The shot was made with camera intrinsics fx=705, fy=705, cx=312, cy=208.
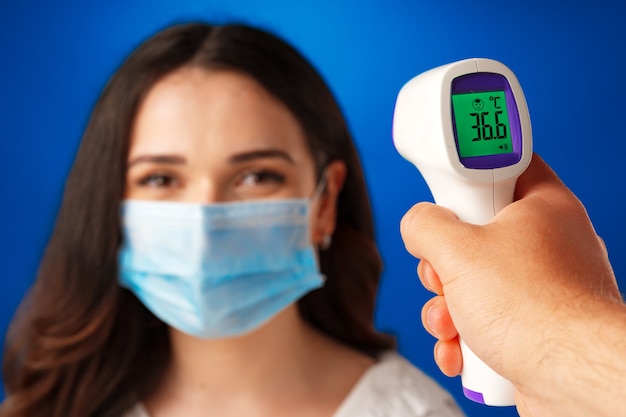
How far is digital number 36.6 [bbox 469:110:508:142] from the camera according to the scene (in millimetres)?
831

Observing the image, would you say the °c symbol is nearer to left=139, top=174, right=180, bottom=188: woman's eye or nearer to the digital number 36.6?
the digital number 36.6

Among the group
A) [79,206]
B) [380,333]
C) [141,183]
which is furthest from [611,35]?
[79,206]

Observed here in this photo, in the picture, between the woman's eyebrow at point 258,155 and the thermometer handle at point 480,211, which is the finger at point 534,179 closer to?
the thermometer handle at point 480,211

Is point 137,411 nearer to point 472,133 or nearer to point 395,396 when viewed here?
point 395,396

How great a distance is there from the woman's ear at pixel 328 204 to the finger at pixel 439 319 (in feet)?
2.23

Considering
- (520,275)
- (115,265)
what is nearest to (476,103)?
(520,275)

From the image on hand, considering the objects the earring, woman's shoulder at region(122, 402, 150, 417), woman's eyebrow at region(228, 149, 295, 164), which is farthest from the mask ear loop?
woman's shoulder at region(122, 402, 150, 417)

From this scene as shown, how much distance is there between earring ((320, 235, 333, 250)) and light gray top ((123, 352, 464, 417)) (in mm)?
291

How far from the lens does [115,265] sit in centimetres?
151

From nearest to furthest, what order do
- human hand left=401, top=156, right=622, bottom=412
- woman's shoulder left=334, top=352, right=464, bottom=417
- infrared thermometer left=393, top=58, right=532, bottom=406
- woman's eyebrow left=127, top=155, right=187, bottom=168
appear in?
human hand left=401, top=156, right=622, bottom=412 < infrared thermometer left=393, top=58, right=532, bottom=406 < woman's eyebrow left=127, top=155, right=187, bottom=168 < woman's shoulder left=334, top=352, right=464, bottom=417

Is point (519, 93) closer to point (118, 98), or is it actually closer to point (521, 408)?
point (521, 408)

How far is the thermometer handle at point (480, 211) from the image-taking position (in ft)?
2.77

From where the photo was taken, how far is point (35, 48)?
1895 millimetres

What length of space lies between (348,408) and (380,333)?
25 centimetres
